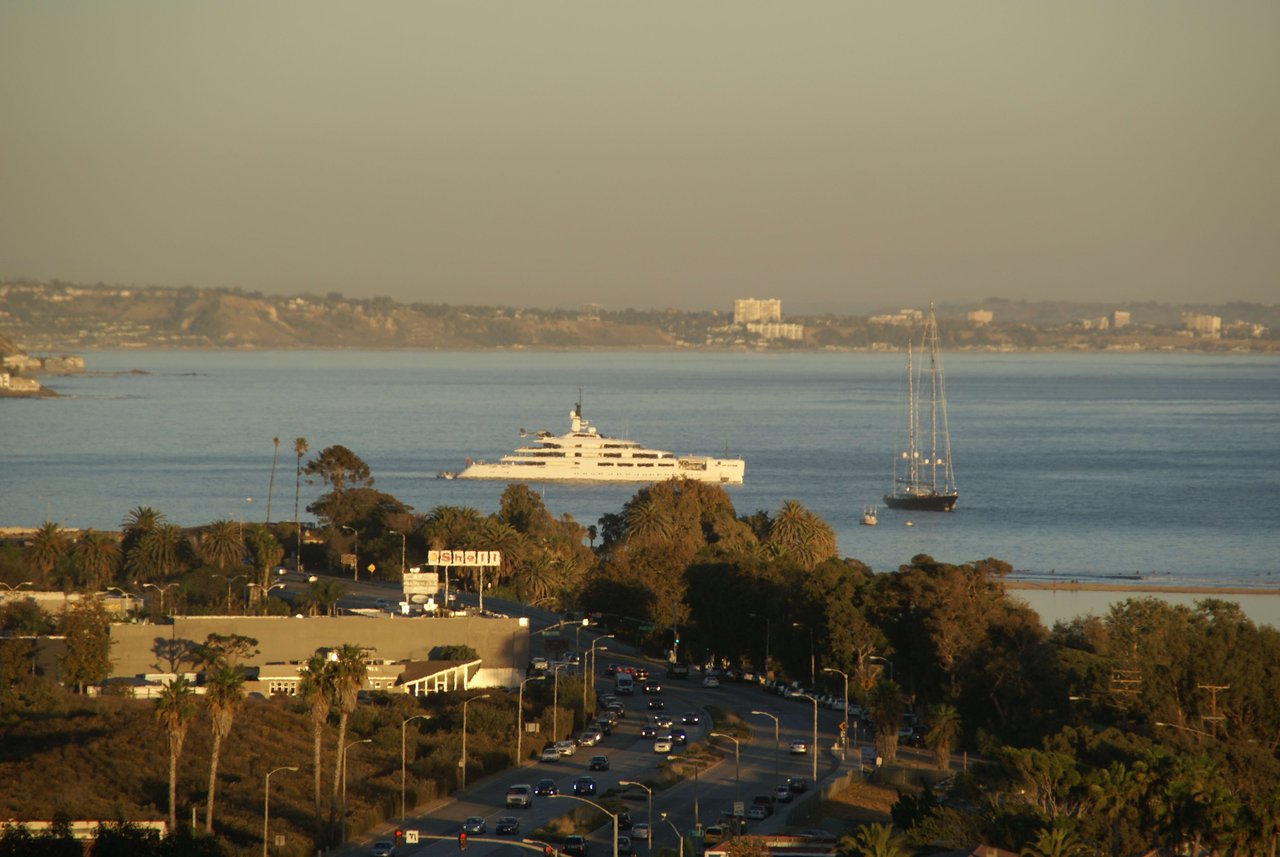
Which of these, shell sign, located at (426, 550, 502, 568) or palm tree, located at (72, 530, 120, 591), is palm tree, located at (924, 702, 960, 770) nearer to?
shell sign, located at (426, 550, 502, 568)

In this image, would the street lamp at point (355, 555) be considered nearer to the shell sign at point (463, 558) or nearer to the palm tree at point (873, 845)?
the shell sign at point (463, 558)

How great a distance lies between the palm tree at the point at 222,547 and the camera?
226 feet

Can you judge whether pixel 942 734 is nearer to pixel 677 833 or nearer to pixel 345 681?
pixel 677 833

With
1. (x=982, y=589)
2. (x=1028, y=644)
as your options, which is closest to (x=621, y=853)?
(x=1028, y=644)

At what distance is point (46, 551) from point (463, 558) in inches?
687

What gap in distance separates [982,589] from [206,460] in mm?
101820

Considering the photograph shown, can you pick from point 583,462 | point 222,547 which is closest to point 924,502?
point 583,462

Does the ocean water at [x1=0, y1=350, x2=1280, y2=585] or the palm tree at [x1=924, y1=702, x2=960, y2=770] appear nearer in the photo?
the palm tree at [x1=924, y1=702, x2=960, y2=770]

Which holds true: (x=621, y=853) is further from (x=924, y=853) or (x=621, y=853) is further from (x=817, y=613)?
(x=817, y=613)

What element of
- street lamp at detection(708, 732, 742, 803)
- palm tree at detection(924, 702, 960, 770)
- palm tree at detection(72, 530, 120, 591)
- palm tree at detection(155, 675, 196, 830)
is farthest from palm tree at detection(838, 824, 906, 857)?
palm tree at detection(72, 530, 120, 591)

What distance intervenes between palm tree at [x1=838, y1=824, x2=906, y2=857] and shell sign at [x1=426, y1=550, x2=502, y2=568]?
34276 millimetres

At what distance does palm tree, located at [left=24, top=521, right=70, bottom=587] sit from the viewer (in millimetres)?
67375

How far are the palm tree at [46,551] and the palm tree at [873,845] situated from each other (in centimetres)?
4500

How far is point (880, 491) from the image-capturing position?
127312 millimetres
